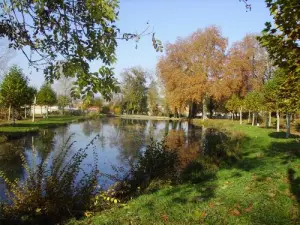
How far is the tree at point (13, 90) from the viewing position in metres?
27.5

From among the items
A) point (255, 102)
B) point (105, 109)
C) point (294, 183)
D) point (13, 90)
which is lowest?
point (294, 183)

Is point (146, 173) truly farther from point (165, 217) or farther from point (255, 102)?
point (255, 102)

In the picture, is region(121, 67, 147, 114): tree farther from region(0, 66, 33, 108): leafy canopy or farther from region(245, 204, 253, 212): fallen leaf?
region(245, 204, 253, 212): fallen leaf

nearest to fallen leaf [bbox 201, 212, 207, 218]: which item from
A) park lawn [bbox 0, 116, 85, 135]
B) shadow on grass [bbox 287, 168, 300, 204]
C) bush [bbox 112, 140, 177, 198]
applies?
shadow on grass [bbox 287, 168, 300, 204]

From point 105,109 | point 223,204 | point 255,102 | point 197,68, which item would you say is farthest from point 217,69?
point 105,109

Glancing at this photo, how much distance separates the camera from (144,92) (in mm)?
80812

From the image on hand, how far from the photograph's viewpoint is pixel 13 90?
27.8 meters

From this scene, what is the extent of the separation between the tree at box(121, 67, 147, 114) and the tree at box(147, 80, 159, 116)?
7.11ft

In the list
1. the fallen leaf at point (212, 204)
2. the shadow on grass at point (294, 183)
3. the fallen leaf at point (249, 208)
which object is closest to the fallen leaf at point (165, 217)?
the fallen leaf at point (212, 204)

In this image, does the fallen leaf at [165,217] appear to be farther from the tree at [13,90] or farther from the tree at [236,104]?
the tree at [236,104]

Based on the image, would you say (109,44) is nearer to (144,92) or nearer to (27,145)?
(27,145)

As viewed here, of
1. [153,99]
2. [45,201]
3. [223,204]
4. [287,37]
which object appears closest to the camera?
[287,37]

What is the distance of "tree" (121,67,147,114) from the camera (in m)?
78.3

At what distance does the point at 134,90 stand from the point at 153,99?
5.77 meters
